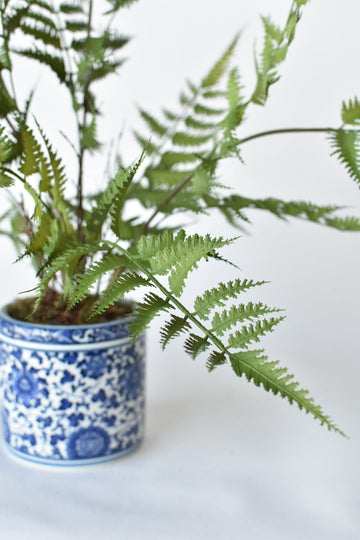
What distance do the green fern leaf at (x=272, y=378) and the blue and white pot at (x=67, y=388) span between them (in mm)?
241

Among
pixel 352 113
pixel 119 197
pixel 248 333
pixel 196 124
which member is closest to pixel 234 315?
pixel 248 333

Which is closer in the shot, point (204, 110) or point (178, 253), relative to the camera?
point (178, 253)

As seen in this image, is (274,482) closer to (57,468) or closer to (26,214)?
(57,468)

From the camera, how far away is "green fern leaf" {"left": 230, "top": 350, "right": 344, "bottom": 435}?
0.36m

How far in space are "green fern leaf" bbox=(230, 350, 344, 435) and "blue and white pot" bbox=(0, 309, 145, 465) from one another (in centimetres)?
24

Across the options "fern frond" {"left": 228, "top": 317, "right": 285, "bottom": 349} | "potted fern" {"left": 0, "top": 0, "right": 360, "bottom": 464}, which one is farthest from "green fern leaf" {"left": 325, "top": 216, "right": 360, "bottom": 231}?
"fern frond" {"left": 228, "top": 317, "right": 285, "bottom": 349}

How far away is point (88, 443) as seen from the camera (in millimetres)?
631

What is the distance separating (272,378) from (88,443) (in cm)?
30

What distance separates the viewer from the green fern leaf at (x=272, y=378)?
360 mm

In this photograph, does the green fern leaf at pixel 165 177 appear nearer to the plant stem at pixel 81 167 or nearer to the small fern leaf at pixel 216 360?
the plant stem at pixel 81 167

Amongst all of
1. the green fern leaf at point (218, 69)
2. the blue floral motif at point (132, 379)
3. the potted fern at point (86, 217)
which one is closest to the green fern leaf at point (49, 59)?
the potted fern at point (86, 217)

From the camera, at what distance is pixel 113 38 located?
0.64 meters

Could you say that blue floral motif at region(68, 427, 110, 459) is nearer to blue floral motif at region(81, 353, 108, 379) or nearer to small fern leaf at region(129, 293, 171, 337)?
blue floral motif at region(81, 353, 108, 379)

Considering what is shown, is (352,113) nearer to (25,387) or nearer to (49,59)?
(49,59)
